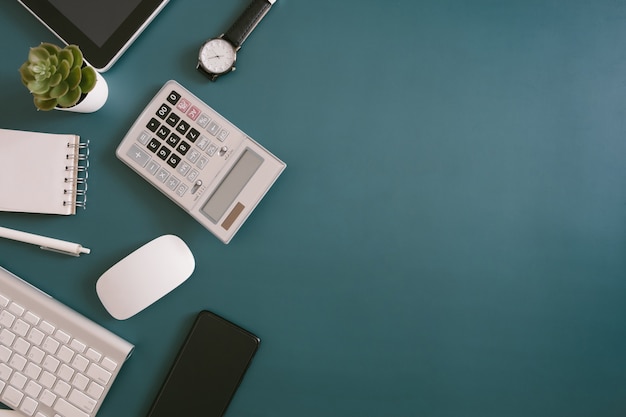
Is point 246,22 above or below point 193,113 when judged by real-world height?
above

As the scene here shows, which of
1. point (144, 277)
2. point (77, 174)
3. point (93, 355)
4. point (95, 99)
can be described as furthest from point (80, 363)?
point (95, 99)

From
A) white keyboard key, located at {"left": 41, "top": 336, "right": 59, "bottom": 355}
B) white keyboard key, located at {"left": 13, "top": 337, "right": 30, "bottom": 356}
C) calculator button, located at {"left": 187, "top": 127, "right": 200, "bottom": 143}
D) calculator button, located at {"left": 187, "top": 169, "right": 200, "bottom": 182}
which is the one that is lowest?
white keyboard key, located at {"left": 13, "top": 337, "right": 30, "bottom": 356}

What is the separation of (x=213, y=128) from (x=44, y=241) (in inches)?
11.4

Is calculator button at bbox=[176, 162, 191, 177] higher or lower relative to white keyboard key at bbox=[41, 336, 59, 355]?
higher

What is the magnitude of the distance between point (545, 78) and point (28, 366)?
0.84 m

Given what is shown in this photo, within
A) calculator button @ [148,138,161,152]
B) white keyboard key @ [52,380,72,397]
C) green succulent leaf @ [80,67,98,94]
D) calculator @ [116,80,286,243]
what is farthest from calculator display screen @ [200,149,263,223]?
white keyboard key @ [52,380,72,397]

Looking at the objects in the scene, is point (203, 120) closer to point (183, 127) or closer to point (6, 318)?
point (183, 127)

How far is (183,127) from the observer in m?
0.73

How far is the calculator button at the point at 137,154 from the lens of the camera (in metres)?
0.72

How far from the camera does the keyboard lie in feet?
2.38

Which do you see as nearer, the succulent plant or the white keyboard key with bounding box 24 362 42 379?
the succulent plant

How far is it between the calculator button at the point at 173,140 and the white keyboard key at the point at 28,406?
0.41 meters

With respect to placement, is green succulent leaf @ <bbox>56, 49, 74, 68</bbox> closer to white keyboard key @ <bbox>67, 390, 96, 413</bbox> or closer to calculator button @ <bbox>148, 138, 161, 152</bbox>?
calculator button @ <bbox>148, 138, 161, 152</bbox>

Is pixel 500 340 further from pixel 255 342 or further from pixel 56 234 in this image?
pixel 56 234
